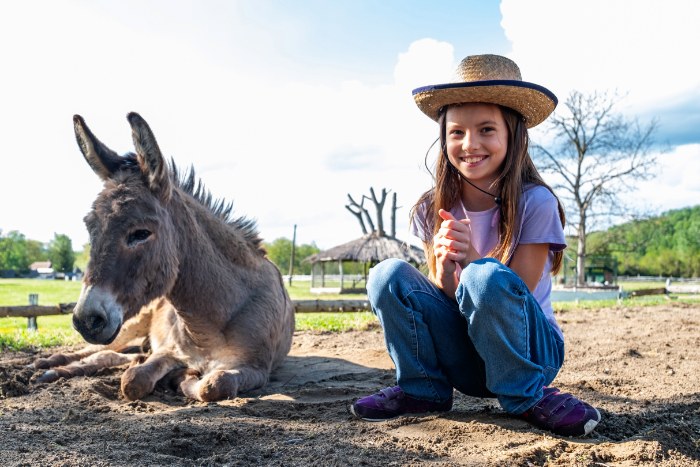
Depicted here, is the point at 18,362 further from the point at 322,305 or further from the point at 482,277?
the point at 322,305

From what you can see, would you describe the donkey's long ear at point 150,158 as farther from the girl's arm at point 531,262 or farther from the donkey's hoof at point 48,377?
the girl's arm at point 531,262

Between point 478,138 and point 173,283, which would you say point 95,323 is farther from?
point 478,138

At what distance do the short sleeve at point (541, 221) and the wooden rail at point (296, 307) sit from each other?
691cm

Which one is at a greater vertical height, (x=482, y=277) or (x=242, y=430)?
(x=482, y=277)

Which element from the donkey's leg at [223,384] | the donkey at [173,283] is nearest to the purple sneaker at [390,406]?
the donkey's leg at [223,384]

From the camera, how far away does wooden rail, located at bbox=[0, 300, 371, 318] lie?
7.63 meters

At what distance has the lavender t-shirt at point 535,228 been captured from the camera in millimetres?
2328

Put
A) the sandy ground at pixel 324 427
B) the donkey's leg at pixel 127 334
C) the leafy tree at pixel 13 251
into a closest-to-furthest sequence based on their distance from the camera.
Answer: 1. the sandy ground at pixel 324 427
2. the donkey's leg at pixel 127 334
3. the leafy tree at pixel 13 251

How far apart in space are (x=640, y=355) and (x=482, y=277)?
11.2ft

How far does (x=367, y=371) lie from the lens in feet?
13.5

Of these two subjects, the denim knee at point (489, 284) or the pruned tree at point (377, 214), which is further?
the pruned tree at point (377, 214)

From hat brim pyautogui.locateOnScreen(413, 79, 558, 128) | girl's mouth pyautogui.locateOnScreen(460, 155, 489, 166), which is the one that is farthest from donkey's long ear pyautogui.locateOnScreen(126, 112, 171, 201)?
girl's mouth pyautogui.locateOnScreen(460, 155, 489, 166)

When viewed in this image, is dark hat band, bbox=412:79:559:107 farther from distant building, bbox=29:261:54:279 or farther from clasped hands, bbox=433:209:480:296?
distant building, bbox=29:261:54:279

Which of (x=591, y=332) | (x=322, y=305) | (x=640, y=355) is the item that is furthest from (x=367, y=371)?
(x=322, y=305)
